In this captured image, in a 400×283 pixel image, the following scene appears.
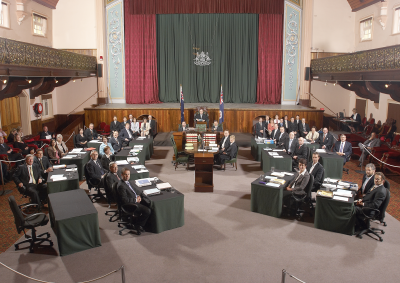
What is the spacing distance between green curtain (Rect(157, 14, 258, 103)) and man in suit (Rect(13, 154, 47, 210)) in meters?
10.8

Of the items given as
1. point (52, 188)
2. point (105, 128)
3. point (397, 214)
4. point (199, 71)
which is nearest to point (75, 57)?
point (105, 128)

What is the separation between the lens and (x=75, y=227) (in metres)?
5.41

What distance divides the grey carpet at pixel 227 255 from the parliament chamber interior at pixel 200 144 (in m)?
0.03

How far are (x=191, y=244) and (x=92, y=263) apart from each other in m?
1.56

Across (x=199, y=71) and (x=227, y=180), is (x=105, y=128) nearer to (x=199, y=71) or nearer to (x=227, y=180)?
(x=199, y=71)

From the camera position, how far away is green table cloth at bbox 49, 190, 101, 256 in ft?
17.5

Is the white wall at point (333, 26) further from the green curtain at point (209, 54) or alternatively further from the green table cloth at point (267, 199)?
the green table cloth at point (267, 199)

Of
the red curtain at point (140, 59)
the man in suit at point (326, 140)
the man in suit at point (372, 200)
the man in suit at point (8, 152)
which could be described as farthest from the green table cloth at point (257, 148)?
the red curtain at point (140, 59)

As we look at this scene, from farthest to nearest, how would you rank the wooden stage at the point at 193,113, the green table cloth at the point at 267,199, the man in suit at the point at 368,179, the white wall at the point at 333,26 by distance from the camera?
the white wall at the point at 333,26, the wooden stage at the point at 193,113, the green table cloth at the point at 267,199, the man in suit at the point at 368,179

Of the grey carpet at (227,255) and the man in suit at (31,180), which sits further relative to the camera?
the man in suit at (31,180)

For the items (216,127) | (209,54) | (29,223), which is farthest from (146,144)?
(209,54)

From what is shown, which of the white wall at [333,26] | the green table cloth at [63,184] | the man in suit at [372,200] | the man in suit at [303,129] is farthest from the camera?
the white wall at [333,26]

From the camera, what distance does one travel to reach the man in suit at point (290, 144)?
971cm

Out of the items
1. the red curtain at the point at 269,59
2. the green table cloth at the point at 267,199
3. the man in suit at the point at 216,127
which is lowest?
the green table cloth at the point at 267,199
